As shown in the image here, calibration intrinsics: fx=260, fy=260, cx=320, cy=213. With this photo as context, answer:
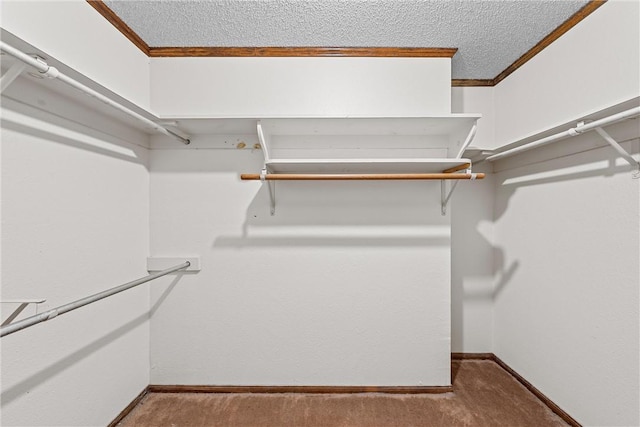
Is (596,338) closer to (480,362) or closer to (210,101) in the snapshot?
(480,362)

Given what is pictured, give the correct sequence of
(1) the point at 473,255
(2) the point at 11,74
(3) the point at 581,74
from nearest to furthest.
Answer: (2) the point at 11,74 → (3) the point at 581,74 → (1) the point at 473,255

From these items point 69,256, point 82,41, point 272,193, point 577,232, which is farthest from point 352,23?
point 69,256

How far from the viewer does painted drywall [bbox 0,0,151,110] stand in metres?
0.94

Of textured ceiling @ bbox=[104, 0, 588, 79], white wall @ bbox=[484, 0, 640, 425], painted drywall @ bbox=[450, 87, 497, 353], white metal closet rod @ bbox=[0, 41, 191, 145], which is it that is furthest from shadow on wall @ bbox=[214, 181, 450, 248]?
textured ceiling @ bbox=[104, 0, 588, 79]

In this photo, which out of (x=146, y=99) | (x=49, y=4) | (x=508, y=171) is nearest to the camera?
(x=49, y=4)

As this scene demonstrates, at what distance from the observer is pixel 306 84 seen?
5.19 ft

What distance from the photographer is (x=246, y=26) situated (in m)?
1.40

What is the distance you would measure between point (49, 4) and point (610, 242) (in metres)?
2.54

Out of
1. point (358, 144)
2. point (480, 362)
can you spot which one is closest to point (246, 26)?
point (358, 144)

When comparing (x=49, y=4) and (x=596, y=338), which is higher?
(x=49, y=4)

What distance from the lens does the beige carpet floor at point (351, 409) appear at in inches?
54.2

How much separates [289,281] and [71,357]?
1029 millimetres

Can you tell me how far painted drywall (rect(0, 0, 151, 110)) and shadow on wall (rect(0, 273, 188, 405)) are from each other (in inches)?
42.6

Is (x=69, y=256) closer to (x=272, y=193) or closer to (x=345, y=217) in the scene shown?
(x=272, y=193)
